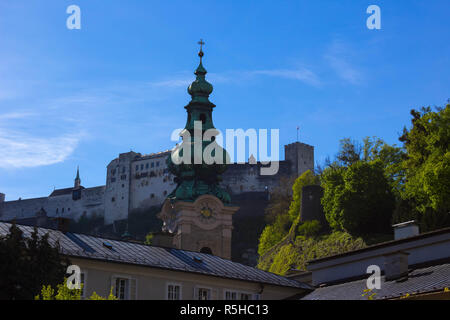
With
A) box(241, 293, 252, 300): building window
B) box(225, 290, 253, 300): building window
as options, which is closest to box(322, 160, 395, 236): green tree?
box(241, 293, 252, 300): building window

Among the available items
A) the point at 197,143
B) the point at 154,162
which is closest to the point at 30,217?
the point at 154,162

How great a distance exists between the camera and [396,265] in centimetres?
2836

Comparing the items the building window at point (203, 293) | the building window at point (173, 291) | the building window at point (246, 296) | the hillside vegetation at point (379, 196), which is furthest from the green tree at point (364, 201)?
the building window at point (173, 291)

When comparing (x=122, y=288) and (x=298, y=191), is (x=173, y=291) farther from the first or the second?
(x=298, y=191)

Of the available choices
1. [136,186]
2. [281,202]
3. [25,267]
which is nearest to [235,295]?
[25,267]

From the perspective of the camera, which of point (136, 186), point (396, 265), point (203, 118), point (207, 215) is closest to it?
point (396, 265)

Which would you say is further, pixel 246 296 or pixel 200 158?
pixel 200 158

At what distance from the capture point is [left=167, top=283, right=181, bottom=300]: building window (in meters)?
31.5

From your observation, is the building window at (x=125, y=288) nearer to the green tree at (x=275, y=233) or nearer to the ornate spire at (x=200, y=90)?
the ornate spire at (x=200, y=90)

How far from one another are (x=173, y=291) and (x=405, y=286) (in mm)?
9450

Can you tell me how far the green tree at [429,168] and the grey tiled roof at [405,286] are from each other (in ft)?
65.4

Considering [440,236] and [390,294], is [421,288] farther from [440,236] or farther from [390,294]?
[440,236]

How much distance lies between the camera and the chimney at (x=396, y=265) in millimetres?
28172
